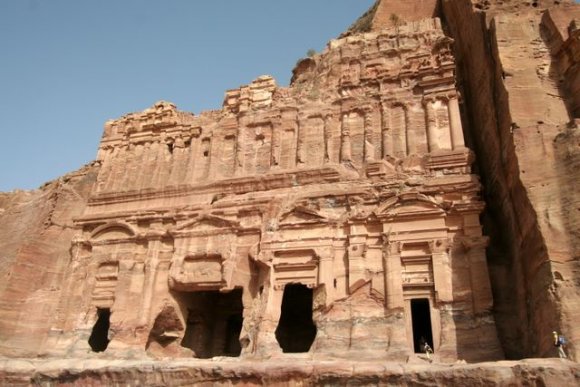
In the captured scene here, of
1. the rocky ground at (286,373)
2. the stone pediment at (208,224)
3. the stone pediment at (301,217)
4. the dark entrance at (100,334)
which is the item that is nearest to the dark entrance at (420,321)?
the stone pediment at (301,217)

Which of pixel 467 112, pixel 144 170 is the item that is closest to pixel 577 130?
pixel 467 112

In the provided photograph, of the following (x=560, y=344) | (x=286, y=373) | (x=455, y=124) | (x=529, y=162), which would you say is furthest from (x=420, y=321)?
(x=286, y=373)

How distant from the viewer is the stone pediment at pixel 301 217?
1447cm

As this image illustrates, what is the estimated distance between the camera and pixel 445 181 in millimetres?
13930

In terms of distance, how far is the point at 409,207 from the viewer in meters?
13.8

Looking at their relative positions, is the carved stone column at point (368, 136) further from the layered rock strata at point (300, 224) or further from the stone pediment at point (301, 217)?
the stone pediment at point (301, 217)

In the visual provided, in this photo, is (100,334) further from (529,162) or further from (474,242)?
(529,162)

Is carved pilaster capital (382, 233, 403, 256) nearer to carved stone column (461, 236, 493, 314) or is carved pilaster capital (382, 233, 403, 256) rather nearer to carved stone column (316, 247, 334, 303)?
carved stone column (316, 247, 334, 303)

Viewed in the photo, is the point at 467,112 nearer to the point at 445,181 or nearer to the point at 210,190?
the point at 445,181

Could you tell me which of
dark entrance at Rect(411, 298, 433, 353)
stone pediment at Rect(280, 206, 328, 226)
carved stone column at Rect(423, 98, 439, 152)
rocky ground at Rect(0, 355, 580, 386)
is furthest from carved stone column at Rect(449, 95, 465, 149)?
rocky ground at Rect(0, 355, 580, 386)

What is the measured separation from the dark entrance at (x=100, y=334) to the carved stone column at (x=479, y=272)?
11932 millimetres

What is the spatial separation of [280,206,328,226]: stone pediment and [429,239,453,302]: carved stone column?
3141mm

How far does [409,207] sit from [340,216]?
77.4 inches

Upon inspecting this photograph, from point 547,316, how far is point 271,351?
6553mm
